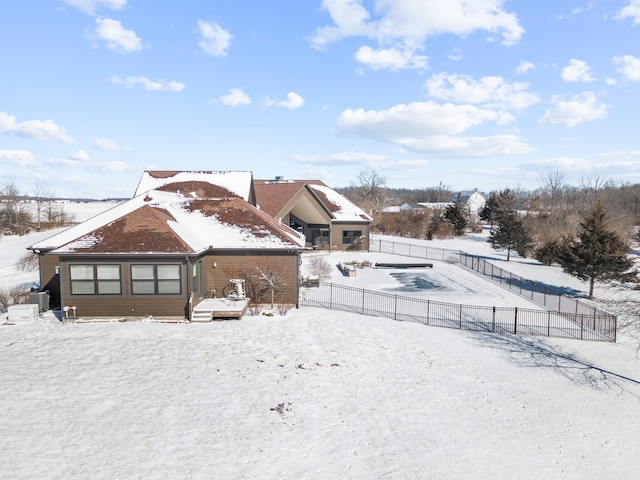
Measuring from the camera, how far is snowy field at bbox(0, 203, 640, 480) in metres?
8.25

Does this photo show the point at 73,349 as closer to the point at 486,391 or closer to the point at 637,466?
the point at 486,391

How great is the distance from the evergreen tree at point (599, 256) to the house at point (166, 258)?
19.4 m

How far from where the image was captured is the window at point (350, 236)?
4094 cm

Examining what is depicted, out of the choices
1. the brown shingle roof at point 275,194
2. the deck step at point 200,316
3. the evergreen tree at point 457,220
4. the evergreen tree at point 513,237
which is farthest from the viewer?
the evergreen tree at point 457,220

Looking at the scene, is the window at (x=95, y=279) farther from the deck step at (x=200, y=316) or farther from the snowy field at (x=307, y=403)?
the deck step at (x=200, y=316)

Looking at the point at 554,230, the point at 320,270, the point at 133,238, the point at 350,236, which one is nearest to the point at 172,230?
the point at 133,238

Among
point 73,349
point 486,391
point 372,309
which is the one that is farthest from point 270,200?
point 486,391

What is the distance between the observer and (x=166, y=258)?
16469 mm

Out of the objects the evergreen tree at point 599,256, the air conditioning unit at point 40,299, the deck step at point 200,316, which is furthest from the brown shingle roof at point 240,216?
the evergreen tree at point 599,256

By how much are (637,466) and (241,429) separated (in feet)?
29.0

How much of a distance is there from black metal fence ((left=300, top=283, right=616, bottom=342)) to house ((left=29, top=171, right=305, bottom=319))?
320 centimetres

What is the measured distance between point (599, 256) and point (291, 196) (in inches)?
931

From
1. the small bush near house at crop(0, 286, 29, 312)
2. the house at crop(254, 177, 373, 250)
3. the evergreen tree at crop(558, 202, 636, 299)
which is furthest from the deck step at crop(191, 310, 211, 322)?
the evergreen tree at crop(558, 202, 636, 299)

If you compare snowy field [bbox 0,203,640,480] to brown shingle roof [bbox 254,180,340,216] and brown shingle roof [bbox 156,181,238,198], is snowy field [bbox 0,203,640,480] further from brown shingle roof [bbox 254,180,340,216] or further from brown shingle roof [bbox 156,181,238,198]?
brown shingle roof [bbox 254,180,340,216]
